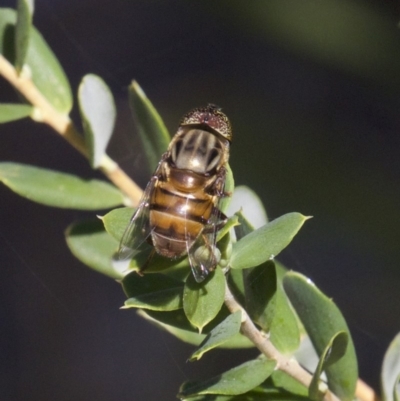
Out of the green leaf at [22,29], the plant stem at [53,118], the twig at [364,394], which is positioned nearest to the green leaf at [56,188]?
the plant stem at [53,118]

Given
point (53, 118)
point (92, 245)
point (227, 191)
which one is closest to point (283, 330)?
point (227, 191)

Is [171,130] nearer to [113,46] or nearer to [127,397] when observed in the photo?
[113,46]

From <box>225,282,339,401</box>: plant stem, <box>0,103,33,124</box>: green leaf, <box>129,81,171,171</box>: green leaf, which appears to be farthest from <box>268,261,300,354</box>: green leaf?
<box>0,103,33,124</box>: green leaf

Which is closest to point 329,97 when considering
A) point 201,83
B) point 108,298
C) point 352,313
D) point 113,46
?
point 201,83

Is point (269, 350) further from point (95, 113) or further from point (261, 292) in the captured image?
point (95, 113)

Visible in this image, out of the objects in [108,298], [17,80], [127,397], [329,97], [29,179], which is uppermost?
[329,97]

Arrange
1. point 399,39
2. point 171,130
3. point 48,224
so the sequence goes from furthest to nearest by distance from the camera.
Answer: point 48,224
point 171,130
point 399,39
